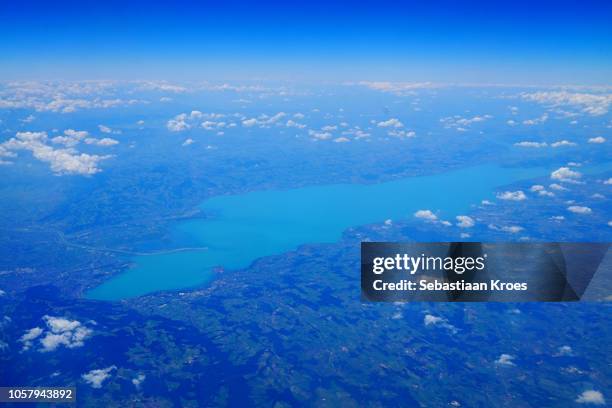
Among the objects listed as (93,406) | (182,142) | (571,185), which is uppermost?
(182,142)

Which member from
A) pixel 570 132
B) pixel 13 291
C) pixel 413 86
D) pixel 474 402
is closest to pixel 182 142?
pixel 13 291

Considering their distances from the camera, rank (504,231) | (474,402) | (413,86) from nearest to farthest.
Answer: (474,402) → (504,231) → (413,86)

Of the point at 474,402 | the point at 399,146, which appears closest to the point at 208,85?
the point at 399,146

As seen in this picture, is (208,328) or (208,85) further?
(208,85)

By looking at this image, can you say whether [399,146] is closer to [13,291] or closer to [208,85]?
[13,291]

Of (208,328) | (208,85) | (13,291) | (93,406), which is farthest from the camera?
(208,85)

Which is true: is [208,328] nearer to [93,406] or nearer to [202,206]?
[93,406]

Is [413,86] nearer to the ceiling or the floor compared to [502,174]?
nearer to the ceiling
